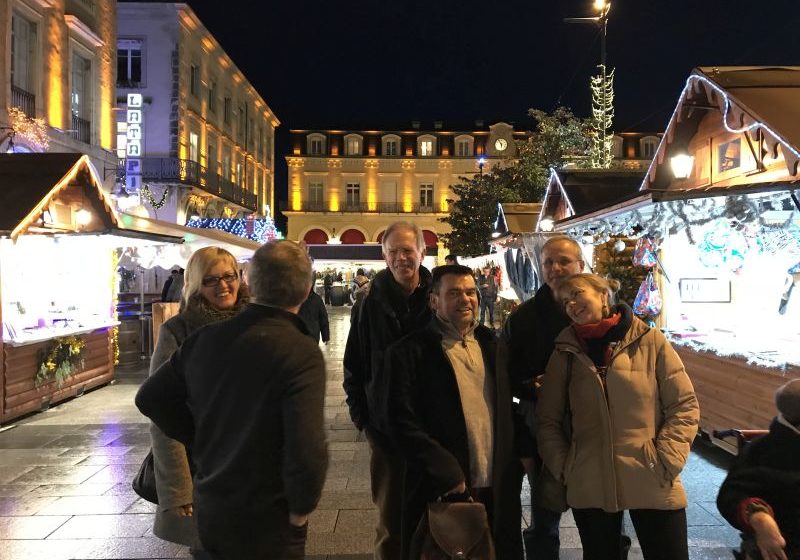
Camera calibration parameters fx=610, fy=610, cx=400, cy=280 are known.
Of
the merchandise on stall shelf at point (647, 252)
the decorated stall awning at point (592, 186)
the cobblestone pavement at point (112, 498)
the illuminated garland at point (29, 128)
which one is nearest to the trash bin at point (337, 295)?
the illuminated garland at point (29, 128)

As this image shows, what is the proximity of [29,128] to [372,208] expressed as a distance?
4093 cm

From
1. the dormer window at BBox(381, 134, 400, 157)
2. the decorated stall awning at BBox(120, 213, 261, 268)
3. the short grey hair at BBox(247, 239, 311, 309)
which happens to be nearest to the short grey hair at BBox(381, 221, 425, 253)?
the short grey hair at BBox(247, 239, 311, 309)

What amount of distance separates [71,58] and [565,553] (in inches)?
608

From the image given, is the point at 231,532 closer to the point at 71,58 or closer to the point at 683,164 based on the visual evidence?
the point at 683,164

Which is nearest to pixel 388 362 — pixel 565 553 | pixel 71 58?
pixel 565 553

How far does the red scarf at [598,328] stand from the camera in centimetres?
267

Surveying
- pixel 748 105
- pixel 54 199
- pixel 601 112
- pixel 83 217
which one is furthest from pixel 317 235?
pixel 748 105

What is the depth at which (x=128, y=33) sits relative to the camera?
26422mm

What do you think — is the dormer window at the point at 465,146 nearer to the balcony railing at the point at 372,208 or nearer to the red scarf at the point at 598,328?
the balcony railing at the point at 372,208

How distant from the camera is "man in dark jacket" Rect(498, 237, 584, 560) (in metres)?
2.96

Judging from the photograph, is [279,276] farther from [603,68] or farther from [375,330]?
[603,68]

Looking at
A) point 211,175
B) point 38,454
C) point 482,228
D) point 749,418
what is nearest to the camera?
point 749,418

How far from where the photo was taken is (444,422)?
8.55ft

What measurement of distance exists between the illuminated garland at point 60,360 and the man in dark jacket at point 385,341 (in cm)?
623
